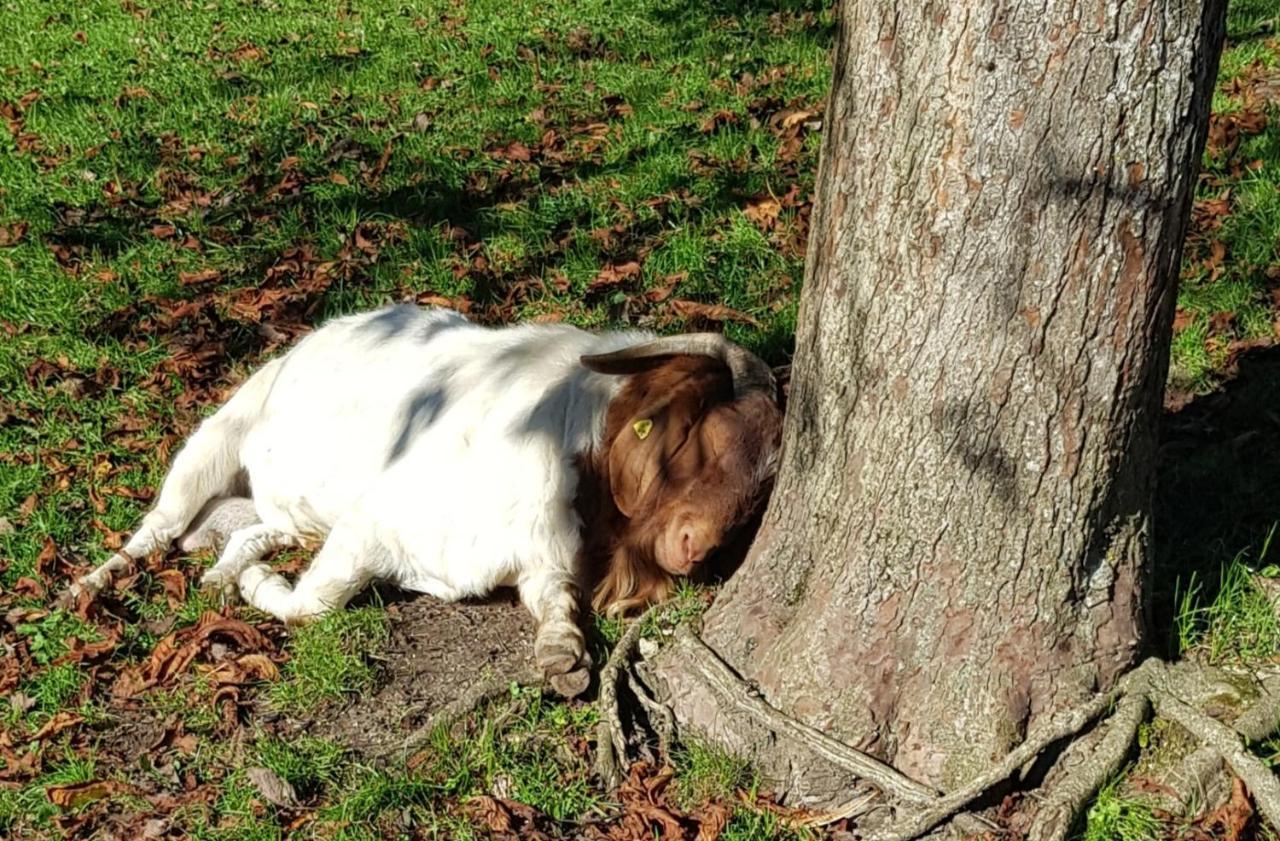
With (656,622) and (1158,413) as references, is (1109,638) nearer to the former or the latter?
(1158,413)

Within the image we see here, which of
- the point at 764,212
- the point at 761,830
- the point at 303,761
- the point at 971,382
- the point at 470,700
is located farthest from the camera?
the point at 764,212

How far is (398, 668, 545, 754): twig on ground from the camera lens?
4180 mm

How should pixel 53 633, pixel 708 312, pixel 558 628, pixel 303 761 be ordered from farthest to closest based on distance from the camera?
1. pixel 708 312
2. pixel 53 633
3. pixel 558 628
4. pixel 303 761

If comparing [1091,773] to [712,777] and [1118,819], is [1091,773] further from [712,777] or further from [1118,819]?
[712,777]

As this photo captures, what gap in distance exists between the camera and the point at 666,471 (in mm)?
4613

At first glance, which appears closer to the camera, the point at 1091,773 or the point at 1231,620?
the point at 1091,773

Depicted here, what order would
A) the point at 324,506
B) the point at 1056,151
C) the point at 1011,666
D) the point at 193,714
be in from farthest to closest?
the point at 324,506, the point at 193,714, the point at 1011,666, the point at 1056,151

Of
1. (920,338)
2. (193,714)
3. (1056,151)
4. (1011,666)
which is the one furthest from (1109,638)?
(193,714)

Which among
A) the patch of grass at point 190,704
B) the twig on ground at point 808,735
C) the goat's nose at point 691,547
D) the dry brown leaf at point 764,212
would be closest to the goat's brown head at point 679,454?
the goat's nose at point 691,547

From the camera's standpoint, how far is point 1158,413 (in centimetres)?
346

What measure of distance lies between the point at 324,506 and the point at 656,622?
5.10 ft

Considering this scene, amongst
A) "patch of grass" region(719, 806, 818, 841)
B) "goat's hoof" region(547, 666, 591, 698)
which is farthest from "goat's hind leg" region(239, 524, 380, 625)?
"patch of grass" region(719, 806, 818, 841)

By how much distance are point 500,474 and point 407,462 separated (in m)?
0.44

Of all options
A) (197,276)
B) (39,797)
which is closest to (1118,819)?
(39,797)
